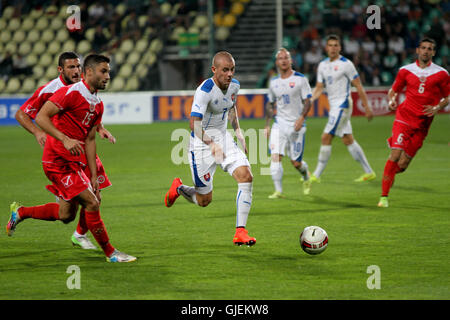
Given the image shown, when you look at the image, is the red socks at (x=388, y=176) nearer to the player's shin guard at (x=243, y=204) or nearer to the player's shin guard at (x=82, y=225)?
the player's shin guard at (x=243, y=204)

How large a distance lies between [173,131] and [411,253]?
53.0ft

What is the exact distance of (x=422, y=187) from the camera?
38.7ft

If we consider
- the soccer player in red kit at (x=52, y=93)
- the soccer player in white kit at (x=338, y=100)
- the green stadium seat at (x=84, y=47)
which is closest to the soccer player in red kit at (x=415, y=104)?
the soccer player in white kit at (x=338, y=100)

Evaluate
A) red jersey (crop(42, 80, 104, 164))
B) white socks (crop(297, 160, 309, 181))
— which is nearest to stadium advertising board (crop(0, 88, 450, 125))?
white socks (crop(297, 160, 309, 181))

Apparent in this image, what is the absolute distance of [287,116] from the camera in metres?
11.2

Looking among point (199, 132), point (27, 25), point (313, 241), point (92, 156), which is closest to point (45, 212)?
point (92, 156)

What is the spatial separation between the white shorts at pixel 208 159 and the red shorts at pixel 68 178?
4.86 ft

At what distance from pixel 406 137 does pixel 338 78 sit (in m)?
2.83

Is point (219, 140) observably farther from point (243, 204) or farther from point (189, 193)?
point (189, 193)

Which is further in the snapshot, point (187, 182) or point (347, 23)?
point (347, 23)

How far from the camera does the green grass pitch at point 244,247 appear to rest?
226 inches

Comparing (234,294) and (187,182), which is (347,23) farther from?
(234,294)

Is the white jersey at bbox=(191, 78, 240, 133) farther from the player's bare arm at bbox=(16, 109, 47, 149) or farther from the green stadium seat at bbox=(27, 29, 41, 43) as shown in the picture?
the green stadium seat at bbox=(27, 29, 41, 43)
